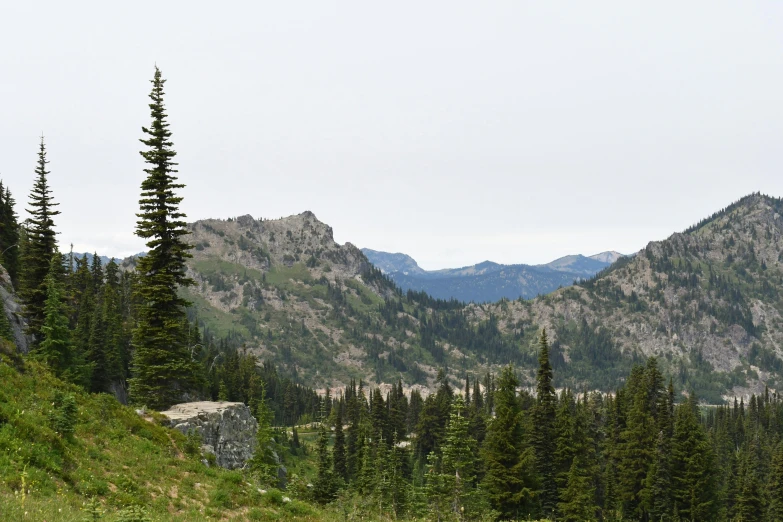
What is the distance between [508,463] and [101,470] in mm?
38221

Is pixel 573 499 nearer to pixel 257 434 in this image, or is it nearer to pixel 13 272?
pixel 257 434

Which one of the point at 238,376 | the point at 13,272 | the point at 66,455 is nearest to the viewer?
the point at 66,455

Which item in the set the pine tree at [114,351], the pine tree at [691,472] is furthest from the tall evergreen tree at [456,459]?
Answer: the pine tree at [114,351]

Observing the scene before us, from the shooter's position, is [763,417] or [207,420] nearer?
[207,420]

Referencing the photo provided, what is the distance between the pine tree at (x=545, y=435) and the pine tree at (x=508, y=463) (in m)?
9.02

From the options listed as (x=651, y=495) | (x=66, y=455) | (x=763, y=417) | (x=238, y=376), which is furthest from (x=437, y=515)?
(x=763, y=417)

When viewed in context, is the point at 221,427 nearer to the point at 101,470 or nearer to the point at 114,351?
the point at 101,470

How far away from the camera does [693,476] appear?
6366 cm

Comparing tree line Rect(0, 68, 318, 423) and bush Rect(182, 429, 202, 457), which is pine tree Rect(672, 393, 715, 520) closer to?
tree line Rect(0, 68, 318, 423)

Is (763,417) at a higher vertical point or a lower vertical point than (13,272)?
lower

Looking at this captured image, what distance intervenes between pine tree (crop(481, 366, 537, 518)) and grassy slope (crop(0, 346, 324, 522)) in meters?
29.6

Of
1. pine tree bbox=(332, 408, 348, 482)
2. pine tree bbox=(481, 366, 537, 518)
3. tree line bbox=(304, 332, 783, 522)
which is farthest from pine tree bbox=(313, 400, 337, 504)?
pine tree bbox=(332, 408, 348, 482)

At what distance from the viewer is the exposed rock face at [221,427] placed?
2967 centimetres

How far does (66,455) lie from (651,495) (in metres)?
71.8
